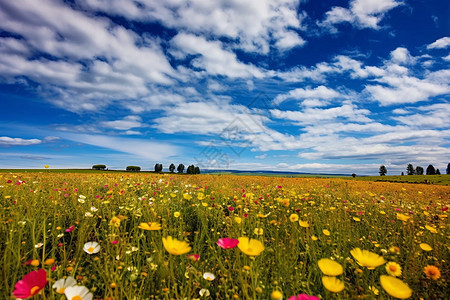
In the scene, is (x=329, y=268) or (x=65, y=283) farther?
(x=65, y=283)

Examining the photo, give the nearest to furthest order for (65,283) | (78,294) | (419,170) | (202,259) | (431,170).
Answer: (78,294) → (65,283) → (202,259) → (431,170) → (419,170)

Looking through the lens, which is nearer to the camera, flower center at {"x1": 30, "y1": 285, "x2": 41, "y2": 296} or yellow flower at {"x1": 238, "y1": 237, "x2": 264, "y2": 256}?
flower center at {"x1": 30, "y1": 285, "x2": 41, "y2": 296}

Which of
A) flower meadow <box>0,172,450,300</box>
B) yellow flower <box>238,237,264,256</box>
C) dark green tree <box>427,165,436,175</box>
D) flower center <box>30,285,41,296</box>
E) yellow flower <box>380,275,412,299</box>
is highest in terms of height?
dark green tree <box>427,165,436,175</box>

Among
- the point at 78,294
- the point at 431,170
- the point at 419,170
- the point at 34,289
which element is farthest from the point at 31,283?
the point at 419,170

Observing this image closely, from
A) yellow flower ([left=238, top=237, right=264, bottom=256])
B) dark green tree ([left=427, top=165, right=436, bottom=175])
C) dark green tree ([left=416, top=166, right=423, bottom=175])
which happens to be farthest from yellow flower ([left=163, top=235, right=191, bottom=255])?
dark green tree ([left=416, top=166, right=423, bottom=175])

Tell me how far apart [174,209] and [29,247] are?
183 centimetres

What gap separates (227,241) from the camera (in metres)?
1.49

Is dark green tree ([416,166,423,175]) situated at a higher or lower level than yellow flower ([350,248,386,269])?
higher

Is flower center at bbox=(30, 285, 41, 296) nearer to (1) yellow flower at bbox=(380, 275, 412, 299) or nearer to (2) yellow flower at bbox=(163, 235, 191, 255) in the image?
(2) yellow flower at bbox=(163, 235, 191, 255)

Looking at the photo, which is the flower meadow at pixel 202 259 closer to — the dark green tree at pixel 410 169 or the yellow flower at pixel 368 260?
the yellow flower at pixel 368 260

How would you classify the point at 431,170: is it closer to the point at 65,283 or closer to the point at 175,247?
the point at 175,247

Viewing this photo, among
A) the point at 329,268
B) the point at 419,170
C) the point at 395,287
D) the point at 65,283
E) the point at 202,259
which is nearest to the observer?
the point at 395,287

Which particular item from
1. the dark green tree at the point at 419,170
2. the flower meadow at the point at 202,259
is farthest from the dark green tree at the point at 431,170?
the flower meadow at the point at 202,259

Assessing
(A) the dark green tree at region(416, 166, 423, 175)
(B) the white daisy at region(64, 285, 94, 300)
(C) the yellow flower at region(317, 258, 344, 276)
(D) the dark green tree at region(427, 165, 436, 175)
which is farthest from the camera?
(A) the dark green tree at region(416, 166, 423, 175)
